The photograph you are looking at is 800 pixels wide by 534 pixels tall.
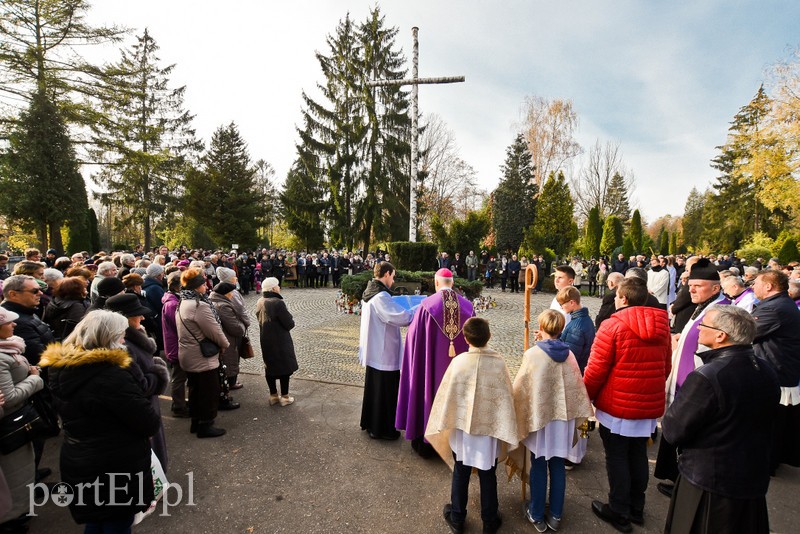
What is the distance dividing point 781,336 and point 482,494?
10.9ft

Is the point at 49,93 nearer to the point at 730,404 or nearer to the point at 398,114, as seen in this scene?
the point at 398,114

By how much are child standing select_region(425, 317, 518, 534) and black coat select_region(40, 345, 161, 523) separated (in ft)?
6.77

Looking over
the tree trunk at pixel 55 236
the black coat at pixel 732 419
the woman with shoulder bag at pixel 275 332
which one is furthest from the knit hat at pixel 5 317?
the tree trunk at pixel 55 236

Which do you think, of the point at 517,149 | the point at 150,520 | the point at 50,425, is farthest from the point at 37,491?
the point at 517,149

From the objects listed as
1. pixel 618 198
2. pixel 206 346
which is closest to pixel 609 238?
pixel 618 198

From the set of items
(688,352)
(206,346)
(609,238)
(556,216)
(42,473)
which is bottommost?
(42,473)

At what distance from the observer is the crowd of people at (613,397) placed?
2.24 m

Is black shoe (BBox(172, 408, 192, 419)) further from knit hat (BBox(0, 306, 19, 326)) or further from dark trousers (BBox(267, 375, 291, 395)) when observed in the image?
knit hat (BBox(0, 306, 19, 326))

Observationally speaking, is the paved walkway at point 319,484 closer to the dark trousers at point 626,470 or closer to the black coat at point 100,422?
the dark trousers at point 626,470

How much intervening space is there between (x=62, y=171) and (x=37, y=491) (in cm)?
1964

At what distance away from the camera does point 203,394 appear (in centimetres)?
463

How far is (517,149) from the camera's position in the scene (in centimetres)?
3272

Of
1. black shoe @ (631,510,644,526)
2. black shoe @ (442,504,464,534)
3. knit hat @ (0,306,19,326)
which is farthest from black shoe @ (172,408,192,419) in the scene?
black shoe @ (631,510,644,526)

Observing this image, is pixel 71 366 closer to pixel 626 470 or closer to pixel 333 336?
pixel 626 470
